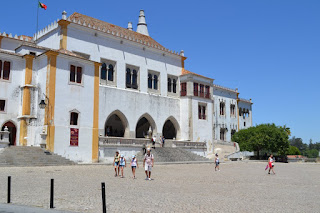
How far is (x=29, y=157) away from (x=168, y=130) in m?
22.9

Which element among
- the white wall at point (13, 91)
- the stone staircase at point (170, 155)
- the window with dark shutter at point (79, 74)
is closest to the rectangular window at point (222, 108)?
the stone staircase at point (170, 155)

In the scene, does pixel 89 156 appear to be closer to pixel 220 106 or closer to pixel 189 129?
pixel 189 129

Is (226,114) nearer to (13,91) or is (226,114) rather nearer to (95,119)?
(95,119)

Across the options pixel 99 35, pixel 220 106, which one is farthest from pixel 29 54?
pixel 220 106

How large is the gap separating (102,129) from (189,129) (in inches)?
494

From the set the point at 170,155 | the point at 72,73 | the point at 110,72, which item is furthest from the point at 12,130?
the point at 170,155

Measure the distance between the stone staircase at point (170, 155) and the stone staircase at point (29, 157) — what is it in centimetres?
850

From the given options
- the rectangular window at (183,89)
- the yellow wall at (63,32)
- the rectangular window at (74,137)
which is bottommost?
the rectangular window at (74,137)

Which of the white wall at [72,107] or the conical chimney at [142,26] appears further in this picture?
the conical chimney at [142,26]

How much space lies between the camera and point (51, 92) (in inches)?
1047

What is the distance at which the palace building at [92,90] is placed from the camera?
2691cm

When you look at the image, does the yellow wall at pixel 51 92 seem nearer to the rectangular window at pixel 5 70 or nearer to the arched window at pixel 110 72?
the rectangular window at pixel 5 70

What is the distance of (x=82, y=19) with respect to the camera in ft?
112

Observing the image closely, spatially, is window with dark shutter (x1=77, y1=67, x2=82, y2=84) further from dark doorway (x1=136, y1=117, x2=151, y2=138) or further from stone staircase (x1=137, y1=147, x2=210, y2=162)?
dark doorway (x1=136, y1=117, x2=151, y2=138)
